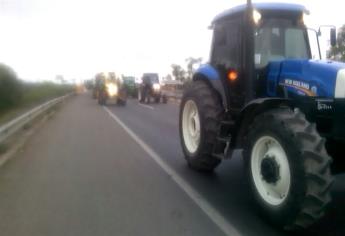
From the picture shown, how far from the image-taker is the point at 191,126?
973 cm

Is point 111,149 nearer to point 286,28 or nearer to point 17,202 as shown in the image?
point 17,202

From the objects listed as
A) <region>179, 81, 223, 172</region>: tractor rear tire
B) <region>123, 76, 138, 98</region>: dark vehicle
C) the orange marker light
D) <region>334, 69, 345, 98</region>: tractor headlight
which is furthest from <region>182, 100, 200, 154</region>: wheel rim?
<region>123, 76, 138, 98</region>: dark vehicle

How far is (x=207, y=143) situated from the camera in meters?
8.40

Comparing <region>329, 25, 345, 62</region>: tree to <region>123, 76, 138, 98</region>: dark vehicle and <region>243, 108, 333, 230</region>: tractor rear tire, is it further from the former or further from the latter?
<region>123, 76, 138, 98</region>: dark vehicle

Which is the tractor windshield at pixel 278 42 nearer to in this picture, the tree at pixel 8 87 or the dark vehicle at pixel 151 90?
the tree at pixel 8 87

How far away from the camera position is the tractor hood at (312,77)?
20.2 feet

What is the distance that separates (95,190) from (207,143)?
1858 mm

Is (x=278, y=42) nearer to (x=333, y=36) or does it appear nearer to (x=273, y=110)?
(x=333, y=36)

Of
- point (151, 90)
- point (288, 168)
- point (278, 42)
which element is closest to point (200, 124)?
point (278, 42)

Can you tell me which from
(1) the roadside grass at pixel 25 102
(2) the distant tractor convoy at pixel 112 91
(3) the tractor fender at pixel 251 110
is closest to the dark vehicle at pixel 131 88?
(1) the roadside grass at pixel 25 102

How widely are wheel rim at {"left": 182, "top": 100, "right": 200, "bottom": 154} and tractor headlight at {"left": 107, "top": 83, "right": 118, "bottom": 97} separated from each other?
26423 mm

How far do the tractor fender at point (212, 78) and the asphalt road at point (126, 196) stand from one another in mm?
1316

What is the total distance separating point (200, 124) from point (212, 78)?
0.78 meters

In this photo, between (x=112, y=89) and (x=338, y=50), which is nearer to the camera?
(x=338, y=50)
